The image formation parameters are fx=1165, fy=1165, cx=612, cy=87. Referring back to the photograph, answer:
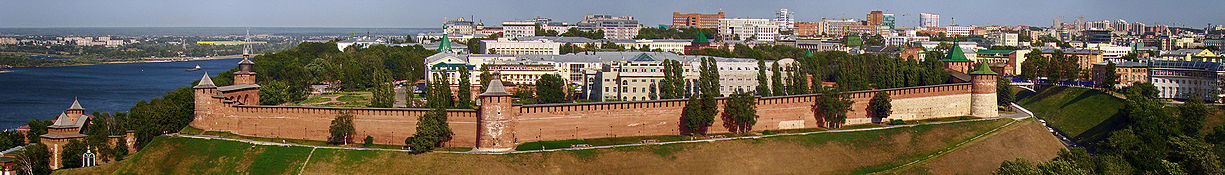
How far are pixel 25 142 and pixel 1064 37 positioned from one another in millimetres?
140696

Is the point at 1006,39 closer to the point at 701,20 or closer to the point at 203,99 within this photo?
the point at 701,20

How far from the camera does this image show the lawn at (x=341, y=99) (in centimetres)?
6000

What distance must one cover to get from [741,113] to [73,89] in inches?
2793

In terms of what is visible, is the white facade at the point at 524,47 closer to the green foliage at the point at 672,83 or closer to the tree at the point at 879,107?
the green foliage at the point at 672,83

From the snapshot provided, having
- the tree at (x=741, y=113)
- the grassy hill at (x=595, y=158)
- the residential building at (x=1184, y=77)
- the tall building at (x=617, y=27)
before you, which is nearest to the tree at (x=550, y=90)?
the tree at (x=741, y=113)

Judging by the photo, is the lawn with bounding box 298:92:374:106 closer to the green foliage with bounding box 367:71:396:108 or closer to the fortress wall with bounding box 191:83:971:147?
the green foliage with bounding box 367:71:396:108

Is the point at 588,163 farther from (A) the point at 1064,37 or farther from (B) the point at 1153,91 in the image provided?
(A) the point at 1064,37

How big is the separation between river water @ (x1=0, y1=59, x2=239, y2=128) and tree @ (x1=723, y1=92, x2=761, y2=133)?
45.0 metres

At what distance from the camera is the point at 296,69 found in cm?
7494

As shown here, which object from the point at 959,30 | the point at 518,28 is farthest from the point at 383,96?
the point at 959,30

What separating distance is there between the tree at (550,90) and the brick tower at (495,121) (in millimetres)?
12991

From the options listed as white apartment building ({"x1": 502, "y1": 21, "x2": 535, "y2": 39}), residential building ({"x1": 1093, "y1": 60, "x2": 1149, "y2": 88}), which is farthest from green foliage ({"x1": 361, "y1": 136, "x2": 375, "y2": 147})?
white apartment building ({"x1": 502, "y1": 21, "x2": 535, "y2": 39})

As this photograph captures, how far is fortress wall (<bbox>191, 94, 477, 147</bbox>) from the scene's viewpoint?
45.4m

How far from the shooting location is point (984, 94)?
53656 millimetres
